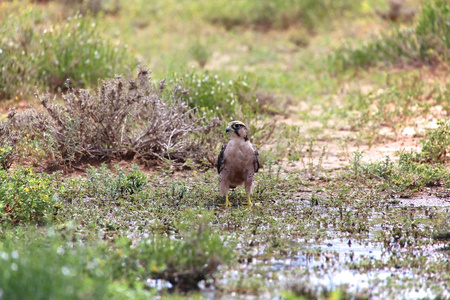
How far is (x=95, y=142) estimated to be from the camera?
820cm

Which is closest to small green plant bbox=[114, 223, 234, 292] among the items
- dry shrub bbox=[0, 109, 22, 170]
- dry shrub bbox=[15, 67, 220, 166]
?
dry shrub bbox=[15, 67, 220, 166]

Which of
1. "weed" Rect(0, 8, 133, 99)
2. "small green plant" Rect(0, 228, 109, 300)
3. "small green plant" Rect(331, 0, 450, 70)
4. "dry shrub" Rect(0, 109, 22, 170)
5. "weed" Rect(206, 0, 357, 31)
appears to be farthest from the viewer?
"weed" Rect(206, 0, 357, 31)

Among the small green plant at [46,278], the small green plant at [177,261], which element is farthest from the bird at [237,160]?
the small green plant at [46,278]

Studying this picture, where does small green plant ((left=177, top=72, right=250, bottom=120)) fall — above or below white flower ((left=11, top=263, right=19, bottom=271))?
below

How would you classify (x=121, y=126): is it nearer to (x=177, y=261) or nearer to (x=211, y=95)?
(x=211, y=95)

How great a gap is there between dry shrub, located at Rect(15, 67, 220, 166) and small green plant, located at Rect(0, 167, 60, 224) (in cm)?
153

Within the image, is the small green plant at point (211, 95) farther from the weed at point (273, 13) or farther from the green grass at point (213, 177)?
the weed at point (273, 13)

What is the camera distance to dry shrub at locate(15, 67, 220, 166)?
7.82 metres

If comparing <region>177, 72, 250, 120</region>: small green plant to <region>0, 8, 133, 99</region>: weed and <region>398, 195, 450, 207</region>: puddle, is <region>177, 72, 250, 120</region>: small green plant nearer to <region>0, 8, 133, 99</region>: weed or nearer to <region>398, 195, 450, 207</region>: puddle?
<region>0, 8, 133, 99</region>: weed

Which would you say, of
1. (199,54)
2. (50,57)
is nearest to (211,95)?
(50,57)

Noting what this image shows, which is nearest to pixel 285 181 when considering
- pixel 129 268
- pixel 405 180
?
pixel 405 180

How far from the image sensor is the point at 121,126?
820cm

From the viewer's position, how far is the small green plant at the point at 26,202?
19.3 feet

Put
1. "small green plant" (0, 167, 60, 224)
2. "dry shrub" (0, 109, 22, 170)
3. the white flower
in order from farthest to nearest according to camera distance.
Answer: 1. "dry shrub" (0, 109, 22, 170)
2. "small green plant" (0, 167, 60, 224)
3. the white flower
